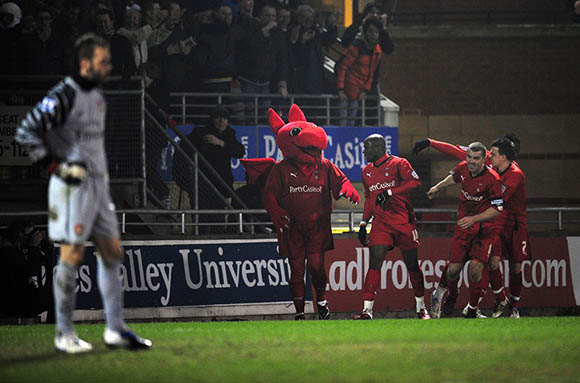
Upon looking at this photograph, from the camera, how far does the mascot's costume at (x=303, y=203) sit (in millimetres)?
14500

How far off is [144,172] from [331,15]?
5.59 m

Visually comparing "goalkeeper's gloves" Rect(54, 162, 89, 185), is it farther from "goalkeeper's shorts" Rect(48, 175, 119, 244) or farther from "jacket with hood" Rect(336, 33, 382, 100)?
"jacket with hood" Rect(336, 33, 382, 100)

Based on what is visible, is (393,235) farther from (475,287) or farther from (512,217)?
(512,217)

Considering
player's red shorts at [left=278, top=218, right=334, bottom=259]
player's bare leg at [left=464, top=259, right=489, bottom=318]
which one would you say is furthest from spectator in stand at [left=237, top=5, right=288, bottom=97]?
player's bare leg at [left=464, top=259, right=489, bottom=318]

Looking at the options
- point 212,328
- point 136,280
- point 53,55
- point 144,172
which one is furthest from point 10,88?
point 212,328

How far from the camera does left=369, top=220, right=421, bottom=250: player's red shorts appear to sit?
14336mm

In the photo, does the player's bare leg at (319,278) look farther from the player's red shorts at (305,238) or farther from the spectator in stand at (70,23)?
the spectator in stand at (70,23)

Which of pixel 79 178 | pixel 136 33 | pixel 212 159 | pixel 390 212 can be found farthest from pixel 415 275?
pixel 79 178

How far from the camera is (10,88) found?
50.7ft

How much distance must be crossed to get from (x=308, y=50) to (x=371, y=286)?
5904 mm

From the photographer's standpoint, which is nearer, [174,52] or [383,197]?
[383,197]

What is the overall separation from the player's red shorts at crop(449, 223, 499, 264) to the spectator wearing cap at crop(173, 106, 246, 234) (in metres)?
3.76

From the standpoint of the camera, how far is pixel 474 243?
14.6 m

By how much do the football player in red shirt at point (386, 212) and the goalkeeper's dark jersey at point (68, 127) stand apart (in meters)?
6.68
